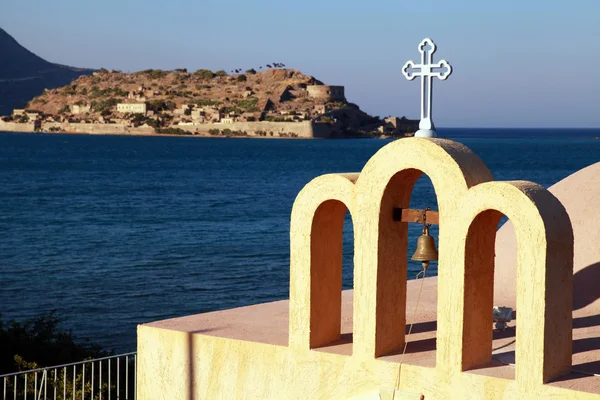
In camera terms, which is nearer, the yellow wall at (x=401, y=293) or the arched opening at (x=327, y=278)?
the yellow wall at (x=401, y=293)

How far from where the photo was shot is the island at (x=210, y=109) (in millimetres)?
124250

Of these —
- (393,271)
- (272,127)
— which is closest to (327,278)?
(393,271)

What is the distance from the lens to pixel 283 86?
137m

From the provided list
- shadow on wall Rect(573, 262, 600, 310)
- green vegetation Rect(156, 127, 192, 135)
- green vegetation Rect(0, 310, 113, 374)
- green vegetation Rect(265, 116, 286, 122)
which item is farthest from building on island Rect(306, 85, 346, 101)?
shadow on wall Rect(573, 262, 600, 310)

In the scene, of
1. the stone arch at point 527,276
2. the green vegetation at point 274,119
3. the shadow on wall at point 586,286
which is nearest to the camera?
the stone arch at point 527,276

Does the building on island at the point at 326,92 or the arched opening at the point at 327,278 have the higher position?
the building on island at the point at 326,92

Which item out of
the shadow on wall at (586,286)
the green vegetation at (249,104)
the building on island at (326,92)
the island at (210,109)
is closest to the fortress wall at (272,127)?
the island at (210,109)

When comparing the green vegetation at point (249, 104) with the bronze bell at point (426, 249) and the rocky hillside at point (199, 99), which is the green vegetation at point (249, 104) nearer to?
the rocky hillside at point (199, 99)

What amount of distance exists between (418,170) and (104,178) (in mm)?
57380

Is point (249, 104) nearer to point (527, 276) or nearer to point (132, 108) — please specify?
point (132, 108)

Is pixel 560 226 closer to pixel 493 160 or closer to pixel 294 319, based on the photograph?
pixel 294 319

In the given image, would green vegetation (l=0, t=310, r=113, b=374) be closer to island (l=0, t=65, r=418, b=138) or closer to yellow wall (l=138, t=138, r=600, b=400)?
yellow wall (l=138, t=138, r=600, b=400)

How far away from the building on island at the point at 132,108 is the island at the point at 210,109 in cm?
13

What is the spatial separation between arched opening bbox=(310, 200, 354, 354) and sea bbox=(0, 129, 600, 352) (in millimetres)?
10501
